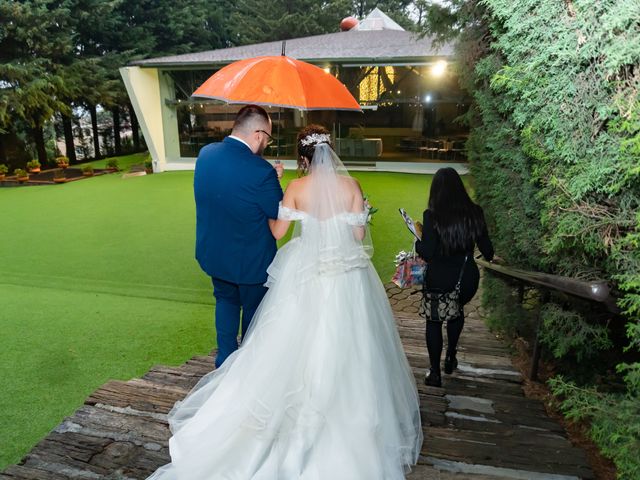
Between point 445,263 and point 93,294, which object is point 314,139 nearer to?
point 445,263

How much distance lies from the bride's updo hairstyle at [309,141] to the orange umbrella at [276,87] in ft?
0.64

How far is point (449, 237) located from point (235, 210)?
4.19 ft

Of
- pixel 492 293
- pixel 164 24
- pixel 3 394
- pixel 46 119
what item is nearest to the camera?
pixel 3 394

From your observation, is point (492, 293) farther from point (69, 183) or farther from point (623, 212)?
point (69, 183)

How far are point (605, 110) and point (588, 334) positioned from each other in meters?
1.66

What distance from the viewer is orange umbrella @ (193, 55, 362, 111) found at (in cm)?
273

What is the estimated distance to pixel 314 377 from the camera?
2.23 meters

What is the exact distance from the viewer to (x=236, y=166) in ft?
8.29

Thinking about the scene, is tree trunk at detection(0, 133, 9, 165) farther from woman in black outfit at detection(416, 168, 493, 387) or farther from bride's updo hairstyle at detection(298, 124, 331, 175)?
woman in black outfit at detection(416, 168, 493, 387)

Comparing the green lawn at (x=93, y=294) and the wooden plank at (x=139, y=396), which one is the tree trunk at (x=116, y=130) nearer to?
the green lawn at (x=93, y=294)

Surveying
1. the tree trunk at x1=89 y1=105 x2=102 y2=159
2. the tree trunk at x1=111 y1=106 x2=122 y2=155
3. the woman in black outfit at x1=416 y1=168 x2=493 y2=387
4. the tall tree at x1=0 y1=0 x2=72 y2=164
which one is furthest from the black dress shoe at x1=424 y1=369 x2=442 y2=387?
the tree trunk at x1=111 y1=106 x2=122 y2=155

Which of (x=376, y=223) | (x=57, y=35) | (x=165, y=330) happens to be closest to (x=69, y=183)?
(x=57, y=35)

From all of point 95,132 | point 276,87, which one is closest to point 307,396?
point 276,87

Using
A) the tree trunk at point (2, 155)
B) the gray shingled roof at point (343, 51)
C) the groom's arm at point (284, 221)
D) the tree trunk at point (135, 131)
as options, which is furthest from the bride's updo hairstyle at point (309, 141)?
the tree trunk at point (135, 131)
